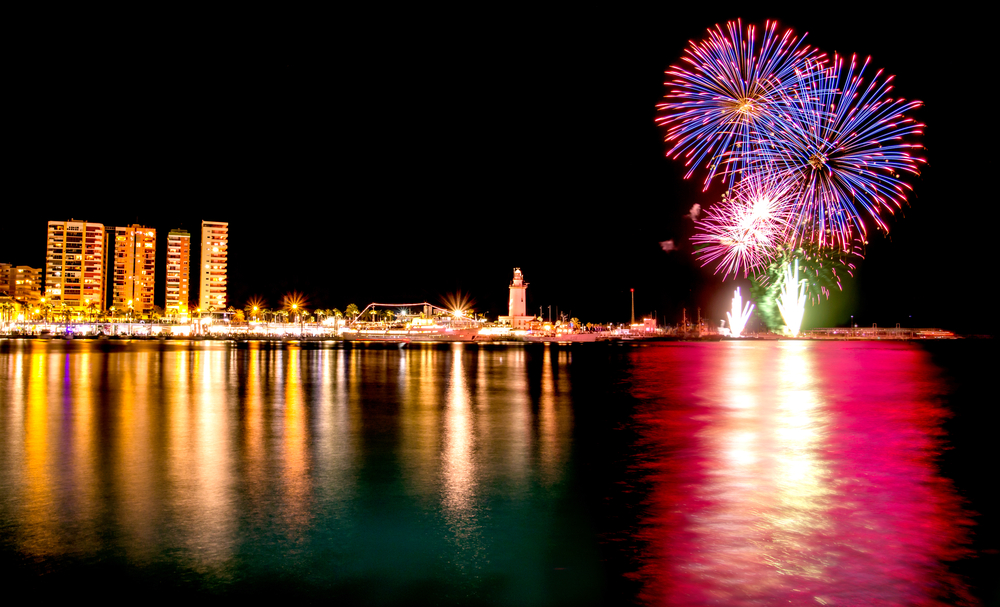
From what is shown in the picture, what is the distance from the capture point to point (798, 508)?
626 cm

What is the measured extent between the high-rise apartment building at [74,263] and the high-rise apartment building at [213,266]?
57.8 ft

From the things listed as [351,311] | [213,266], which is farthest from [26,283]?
[351,311]

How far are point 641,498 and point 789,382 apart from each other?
15621 millimetres

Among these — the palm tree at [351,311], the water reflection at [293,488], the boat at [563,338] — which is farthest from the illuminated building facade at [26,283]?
the water reflection at [293,488]

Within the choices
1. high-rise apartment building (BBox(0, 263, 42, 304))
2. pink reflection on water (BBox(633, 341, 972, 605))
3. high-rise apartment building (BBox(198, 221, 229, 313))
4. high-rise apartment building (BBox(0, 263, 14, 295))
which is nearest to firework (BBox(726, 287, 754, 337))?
pink reflection on water (BBox(633, 341, 972, 605))

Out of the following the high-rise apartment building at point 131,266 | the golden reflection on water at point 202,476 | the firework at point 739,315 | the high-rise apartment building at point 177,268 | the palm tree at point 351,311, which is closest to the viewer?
the golden reflection on water at point 202,476

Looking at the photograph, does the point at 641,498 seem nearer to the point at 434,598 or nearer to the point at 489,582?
the point at 489,582

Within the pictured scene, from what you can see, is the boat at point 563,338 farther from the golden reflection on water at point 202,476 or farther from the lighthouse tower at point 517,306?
the golden reflection on water at point 202,476

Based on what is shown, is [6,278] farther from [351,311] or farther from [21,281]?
[351,311]

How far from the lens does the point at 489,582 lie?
4.46m

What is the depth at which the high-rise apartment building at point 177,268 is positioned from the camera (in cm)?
13350

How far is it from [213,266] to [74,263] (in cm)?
2364

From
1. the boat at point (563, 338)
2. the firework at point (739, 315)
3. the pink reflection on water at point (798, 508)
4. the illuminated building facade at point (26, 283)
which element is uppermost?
the illuminated building facade at point (26, 283)

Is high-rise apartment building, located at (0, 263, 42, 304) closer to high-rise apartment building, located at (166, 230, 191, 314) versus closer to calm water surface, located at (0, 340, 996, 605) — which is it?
high-rise apartment building, located at (166, 230, 191, 314)
